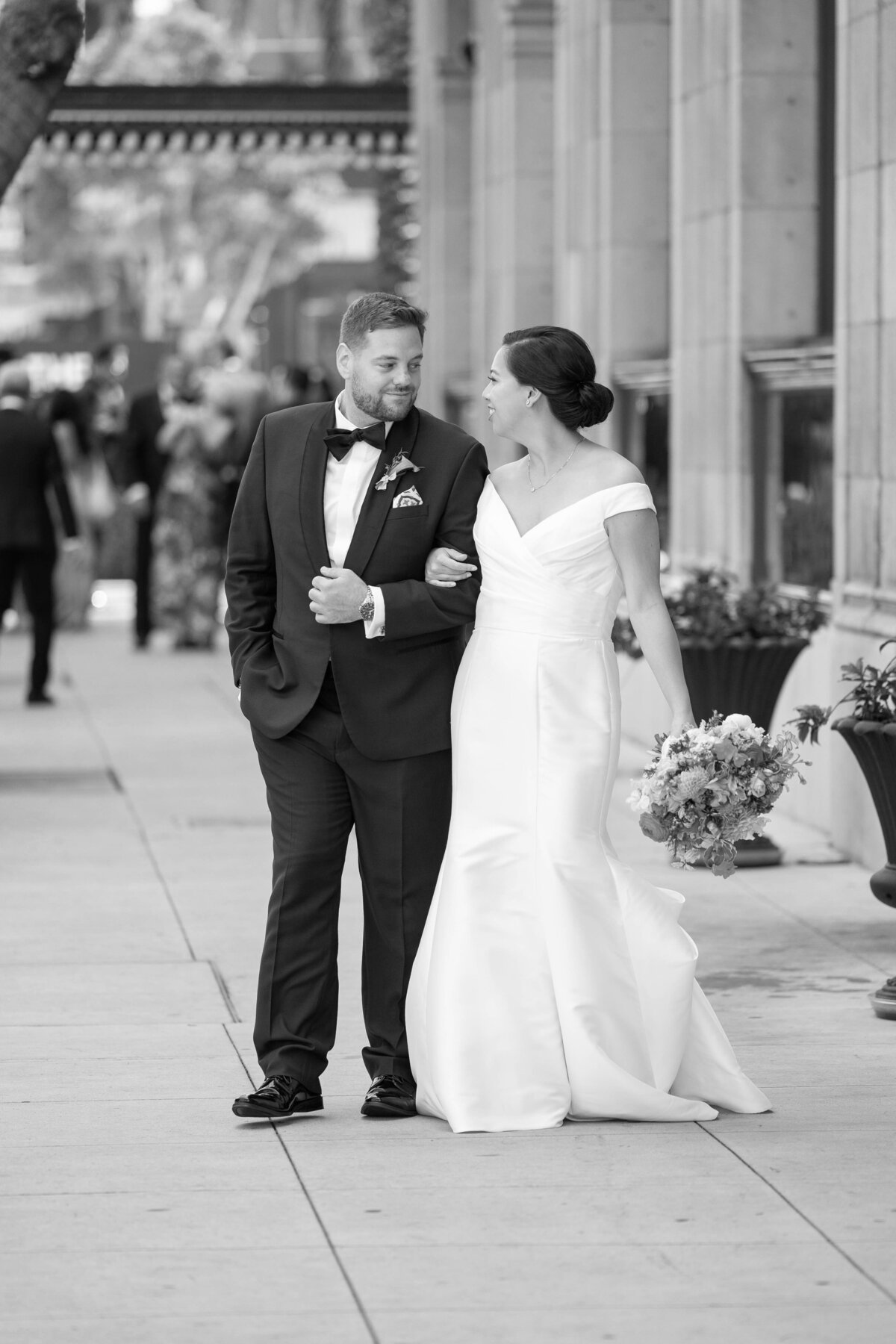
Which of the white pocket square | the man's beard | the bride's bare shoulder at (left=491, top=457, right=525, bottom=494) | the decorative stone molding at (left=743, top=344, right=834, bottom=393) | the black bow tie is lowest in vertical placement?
the white pocket square

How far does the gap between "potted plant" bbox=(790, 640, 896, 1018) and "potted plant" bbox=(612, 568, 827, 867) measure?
211cm

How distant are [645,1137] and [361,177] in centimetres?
3347

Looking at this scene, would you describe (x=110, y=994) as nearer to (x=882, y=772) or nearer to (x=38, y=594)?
(x=882, y=772)

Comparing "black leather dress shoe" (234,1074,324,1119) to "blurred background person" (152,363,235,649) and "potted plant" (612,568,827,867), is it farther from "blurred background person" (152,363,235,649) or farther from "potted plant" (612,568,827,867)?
"blurred background person" (152,363,235,649)

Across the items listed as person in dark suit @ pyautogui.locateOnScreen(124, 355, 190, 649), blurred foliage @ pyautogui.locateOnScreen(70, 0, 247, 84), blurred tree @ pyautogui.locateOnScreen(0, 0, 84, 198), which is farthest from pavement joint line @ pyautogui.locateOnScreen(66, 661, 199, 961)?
blurred foliage @ pyautogui.locateOnScreen(70, 0, 247, 84)

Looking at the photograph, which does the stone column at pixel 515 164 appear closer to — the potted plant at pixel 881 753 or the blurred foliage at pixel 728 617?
the blurred foliage at pixel 728 617

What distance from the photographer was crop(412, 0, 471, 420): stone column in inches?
814

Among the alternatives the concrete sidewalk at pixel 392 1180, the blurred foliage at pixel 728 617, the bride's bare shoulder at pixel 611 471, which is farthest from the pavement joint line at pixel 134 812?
the bride's bare shoulder at pixel 611 471

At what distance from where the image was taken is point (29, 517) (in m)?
15.1

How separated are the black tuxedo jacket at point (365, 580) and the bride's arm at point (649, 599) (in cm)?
37

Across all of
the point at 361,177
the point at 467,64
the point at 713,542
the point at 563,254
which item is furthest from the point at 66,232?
the point at 713,542

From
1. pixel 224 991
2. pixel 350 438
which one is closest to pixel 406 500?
pixel 350 438

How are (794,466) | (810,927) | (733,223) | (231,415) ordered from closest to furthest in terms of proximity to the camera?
(810,927)
(794,466)
(733,223)
(231,415)

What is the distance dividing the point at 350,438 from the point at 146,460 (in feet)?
44.6
